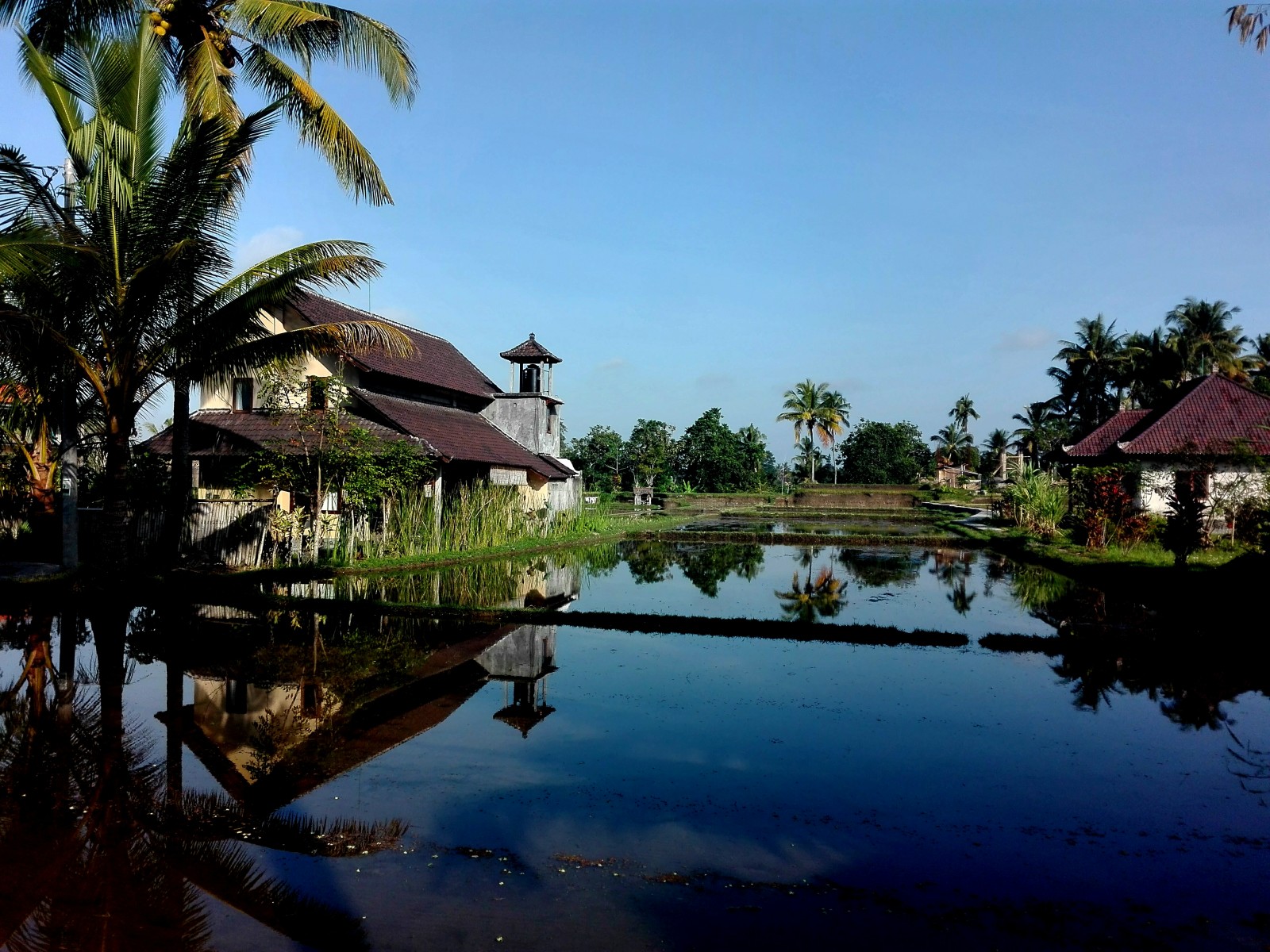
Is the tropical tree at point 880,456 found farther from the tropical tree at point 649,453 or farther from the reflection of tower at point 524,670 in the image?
the reflection of tower at point 524,670

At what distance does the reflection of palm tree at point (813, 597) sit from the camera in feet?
43.8

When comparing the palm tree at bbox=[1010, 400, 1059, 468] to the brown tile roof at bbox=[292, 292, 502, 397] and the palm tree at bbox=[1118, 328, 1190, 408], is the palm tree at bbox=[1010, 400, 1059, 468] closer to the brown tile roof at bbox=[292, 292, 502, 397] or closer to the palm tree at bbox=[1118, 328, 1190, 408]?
the palm tree at bbox=[1118, 328, 1190, 408]

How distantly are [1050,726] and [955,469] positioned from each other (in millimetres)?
67420

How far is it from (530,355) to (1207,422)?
840 inches

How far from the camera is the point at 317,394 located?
17203 millimetres

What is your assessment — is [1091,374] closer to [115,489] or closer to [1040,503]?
[1040,503]

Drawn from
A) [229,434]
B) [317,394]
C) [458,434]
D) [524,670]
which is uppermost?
[317,394]

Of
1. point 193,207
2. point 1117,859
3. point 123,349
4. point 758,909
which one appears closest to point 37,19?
point 193,207

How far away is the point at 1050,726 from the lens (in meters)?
7.40

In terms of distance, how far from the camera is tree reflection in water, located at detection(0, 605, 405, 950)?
3.83 metres

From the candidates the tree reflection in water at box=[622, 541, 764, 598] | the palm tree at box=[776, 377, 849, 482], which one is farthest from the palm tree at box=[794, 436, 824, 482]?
the tree reflection in water at box=[622, 541, 764, 598]

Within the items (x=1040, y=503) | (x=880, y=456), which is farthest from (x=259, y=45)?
(x=880, y=456)

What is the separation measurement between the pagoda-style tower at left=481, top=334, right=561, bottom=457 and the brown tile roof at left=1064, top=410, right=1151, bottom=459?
1835 cm

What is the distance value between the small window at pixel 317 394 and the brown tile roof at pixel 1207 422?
73.0 feet
